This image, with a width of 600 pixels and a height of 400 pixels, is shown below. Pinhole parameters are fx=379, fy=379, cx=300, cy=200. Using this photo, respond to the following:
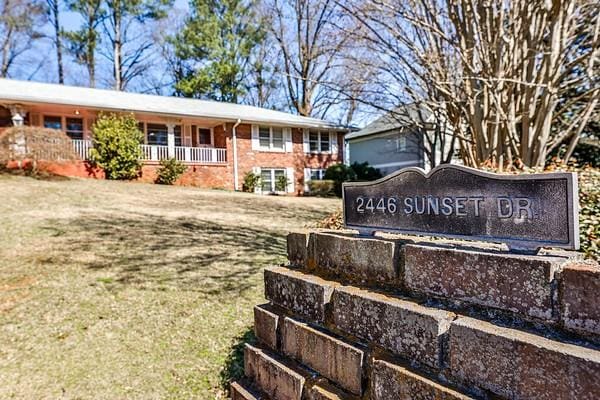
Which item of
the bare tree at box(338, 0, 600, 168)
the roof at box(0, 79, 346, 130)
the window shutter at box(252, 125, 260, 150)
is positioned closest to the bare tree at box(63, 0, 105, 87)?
the roof at box(0, 79, 346, 130)

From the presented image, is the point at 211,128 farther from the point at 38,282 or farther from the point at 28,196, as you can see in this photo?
the point at 38,282

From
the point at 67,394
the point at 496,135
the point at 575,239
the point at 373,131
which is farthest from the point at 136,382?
the point at 373,131

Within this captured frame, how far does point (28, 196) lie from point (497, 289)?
1208 cm

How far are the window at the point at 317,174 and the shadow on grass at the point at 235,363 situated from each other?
64.1 feet

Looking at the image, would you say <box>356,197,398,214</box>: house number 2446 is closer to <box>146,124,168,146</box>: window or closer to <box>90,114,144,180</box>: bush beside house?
<box>90,114,144,180</box>: bush beside house

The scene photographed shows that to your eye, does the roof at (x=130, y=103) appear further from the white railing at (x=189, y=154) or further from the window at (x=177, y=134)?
the white railing at (x=189, y=154)

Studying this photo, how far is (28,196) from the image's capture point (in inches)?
406

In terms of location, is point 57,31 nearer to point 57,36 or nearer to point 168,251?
point 57,36

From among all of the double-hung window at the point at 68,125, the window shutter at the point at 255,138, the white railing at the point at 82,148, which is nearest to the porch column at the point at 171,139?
A: the white railing at the point at 82,148

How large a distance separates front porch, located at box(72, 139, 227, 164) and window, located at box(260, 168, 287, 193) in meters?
2.42

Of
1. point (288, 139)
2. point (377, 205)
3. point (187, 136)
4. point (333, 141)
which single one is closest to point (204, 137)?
point (187, 136)

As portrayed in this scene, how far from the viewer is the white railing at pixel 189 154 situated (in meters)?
18.0

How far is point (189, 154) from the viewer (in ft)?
63.1

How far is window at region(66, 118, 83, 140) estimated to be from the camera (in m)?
17.5
